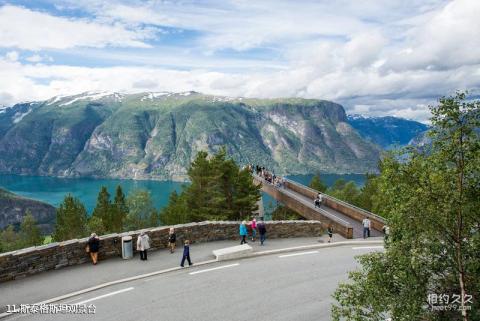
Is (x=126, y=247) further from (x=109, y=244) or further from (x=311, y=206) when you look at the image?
(x=311, y=206)

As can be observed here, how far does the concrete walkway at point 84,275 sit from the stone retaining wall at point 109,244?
1.34ft

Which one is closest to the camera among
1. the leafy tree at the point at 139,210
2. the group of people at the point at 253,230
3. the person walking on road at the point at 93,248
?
the person walking on road at the point at 93,248

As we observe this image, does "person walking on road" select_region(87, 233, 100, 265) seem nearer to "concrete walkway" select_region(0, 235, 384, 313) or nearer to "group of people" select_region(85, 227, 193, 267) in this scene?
"group of people" select_region(85, 227, 193, 267)

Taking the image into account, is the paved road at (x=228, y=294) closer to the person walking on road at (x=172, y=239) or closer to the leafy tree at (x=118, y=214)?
the person walking on road at (x=172, y=239)

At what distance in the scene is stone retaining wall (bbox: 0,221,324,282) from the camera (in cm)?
1622

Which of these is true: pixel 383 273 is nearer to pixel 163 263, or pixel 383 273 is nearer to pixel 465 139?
pixel 465 139

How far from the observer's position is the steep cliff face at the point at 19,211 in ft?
508

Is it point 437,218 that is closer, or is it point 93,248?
point 437,218

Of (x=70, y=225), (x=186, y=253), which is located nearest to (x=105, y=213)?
(x=70, y=225)

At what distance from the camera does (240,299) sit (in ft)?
47.6

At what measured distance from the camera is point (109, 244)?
19.3 meters

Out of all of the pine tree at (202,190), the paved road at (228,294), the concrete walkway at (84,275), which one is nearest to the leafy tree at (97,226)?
the pine tree at (202,190)

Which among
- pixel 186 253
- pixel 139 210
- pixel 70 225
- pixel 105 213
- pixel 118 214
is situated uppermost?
pixel 186 253

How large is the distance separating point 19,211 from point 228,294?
171552 millimetres
